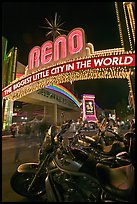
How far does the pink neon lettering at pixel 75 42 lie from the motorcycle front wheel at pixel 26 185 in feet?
16.2

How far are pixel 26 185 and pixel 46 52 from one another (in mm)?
5754

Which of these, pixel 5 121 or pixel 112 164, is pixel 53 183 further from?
pixel 5 121

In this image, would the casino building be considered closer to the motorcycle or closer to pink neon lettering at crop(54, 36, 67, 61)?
pink neon lettering at crop(54, 36, 67, 61)

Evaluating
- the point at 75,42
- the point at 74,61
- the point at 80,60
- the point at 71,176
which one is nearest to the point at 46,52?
the point at 75,42

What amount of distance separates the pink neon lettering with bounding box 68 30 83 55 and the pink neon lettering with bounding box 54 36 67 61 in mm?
277

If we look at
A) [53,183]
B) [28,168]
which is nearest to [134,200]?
[53,183]

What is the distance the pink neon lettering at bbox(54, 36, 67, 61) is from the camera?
6879mm

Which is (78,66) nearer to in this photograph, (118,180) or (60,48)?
(60,48)

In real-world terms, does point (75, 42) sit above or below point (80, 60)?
above

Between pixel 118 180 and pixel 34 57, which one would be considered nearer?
pixel 118 180

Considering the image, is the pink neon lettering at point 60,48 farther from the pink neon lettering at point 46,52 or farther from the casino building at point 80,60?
the pink neon lettering at point 46,52

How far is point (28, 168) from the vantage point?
305 centimetres

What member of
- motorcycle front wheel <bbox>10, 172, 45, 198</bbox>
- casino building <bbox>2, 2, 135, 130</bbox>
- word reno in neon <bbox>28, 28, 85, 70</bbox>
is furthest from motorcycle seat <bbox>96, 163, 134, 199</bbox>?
word reno in neon <bbox>28, 28, 85, 70</bbox>

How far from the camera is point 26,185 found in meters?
3.14
